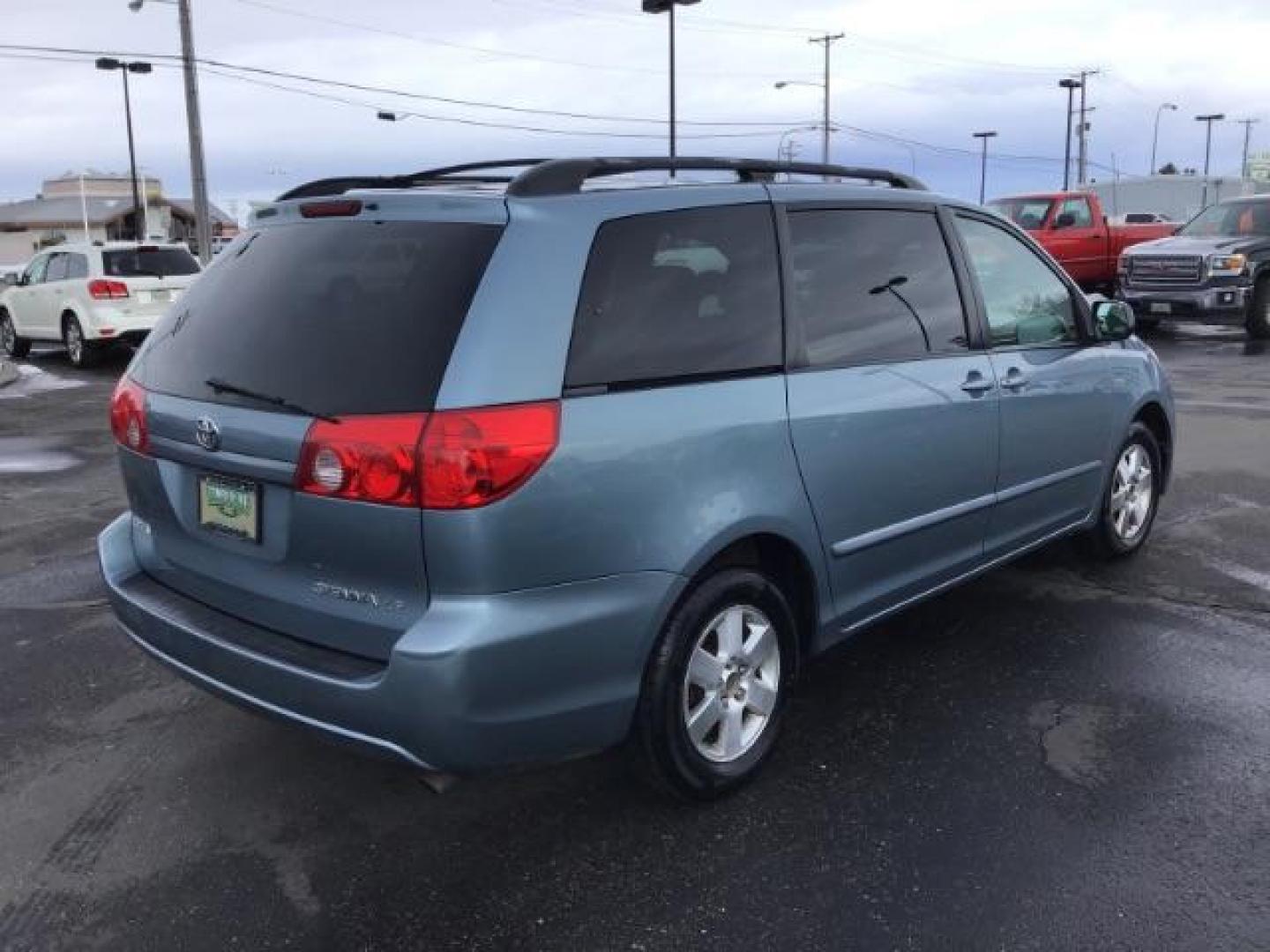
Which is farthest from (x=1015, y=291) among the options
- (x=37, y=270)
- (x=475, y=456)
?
(x=37, y=270)

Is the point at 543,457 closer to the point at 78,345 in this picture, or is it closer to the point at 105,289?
the point at 105,289

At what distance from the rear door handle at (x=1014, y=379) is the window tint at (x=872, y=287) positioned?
0.27 meters

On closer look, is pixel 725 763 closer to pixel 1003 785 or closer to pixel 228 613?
pixel 1003 785

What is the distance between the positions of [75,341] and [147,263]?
5.08 feet

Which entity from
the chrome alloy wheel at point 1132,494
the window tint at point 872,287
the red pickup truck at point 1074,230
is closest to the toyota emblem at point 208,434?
the window tint at point 872,287

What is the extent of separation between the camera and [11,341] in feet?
59.1

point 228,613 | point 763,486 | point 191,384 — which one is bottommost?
point 228,613

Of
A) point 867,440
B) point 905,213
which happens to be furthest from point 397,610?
point 905,213

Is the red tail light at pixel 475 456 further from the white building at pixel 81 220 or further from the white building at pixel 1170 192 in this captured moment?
the white building at pixel 81 220

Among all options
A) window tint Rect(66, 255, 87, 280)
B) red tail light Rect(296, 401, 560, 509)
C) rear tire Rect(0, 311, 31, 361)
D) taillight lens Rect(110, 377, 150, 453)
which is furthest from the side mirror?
rear tire Rect(0, 311, 31, 361)

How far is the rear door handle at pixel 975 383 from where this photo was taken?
13.1 ft

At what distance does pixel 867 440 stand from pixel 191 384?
1999mm

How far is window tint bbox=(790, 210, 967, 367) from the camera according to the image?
11.5 feet

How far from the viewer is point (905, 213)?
4.00 meters
